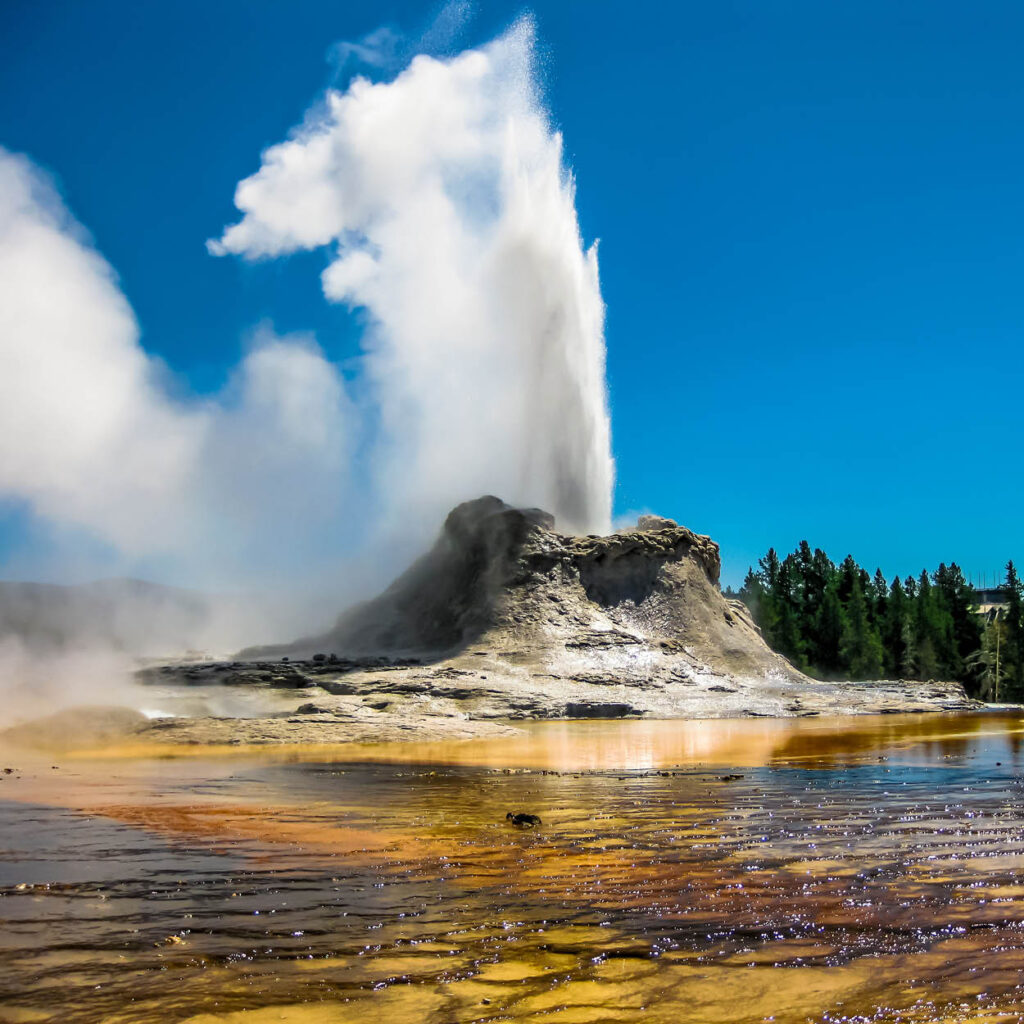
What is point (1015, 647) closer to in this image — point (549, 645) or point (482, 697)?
point (549, 645)

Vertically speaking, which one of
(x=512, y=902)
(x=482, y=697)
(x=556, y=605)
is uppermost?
(x=556, y=605)

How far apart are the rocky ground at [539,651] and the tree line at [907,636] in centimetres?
1957

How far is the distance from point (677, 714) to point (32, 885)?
96.7 feet

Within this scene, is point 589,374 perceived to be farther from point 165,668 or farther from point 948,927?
point 948,927

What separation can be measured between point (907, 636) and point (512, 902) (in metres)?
75.7

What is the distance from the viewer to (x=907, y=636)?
7356 cm

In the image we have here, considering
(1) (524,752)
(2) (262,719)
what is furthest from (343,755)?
(2) (262,719)

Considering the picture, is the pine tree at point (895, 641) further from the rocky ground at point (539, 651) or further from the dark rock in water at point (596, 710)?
the dark rock in water at point (596, 710)

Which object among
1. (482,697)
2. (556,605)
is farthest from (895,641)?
(482,697)

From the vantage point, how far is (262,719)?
872 inches

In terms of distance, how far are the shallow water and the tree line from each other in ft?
204

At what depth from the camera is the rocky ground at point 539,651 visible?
32.1 metres

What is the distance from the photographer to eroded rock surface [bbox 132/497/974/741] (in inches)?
1316

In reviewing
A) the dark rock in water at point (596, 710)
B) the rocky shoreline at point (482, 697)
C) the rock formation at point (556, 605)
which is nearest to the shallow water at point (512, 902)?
the rocky shoreline at point (482, 697)
